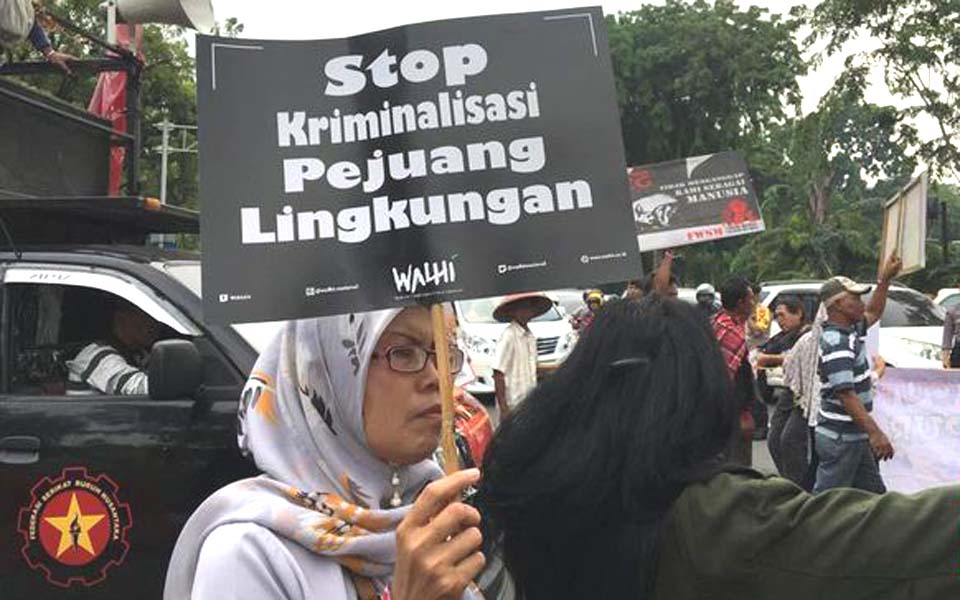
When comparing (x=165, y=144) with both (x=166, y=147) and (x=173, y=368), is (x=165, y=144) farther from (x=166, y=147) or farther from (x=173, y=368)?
(x=173, y=368)

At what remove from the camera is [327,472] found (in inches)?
71.8

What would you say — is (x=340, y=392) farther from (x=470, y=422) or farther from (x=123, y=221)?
(x=123, y=221)

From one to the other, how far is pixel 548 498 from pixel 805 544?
1.40 ft

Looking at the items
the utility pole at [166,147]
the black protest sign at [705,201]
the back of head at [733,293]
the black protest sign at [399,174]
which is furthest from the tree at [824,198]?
the black protest sign at [399,174]

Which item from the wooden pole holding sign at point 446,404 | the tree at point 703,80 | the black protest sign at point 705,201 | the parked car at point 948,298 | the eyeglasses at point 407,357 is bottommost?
the wooden pole holding sign at point 446,404

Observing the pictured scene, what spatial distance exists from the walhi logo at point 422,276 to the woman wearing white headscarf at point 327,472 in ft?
0.23

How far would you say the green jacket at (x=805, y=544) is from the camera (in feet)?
4.64

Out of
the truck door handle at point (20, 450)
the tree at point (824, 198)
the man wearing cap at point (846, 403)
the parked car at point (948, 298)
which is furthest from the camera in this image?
the tree at point (824, 198)

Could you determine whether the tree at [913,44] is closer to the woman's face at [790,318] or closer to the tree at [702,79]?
the woman's face at [790,318]

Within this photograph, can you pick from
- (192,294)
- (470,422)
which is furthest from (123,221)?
(470,422)

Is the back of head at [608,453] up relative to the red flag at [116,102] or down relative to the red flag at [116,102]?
→ down

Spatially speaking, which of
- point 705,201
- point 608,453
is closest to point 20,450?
point 608,453

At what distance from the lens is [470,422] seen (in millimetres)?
3666

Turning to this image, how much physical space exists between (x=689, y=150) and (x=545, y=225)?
36.7 m
